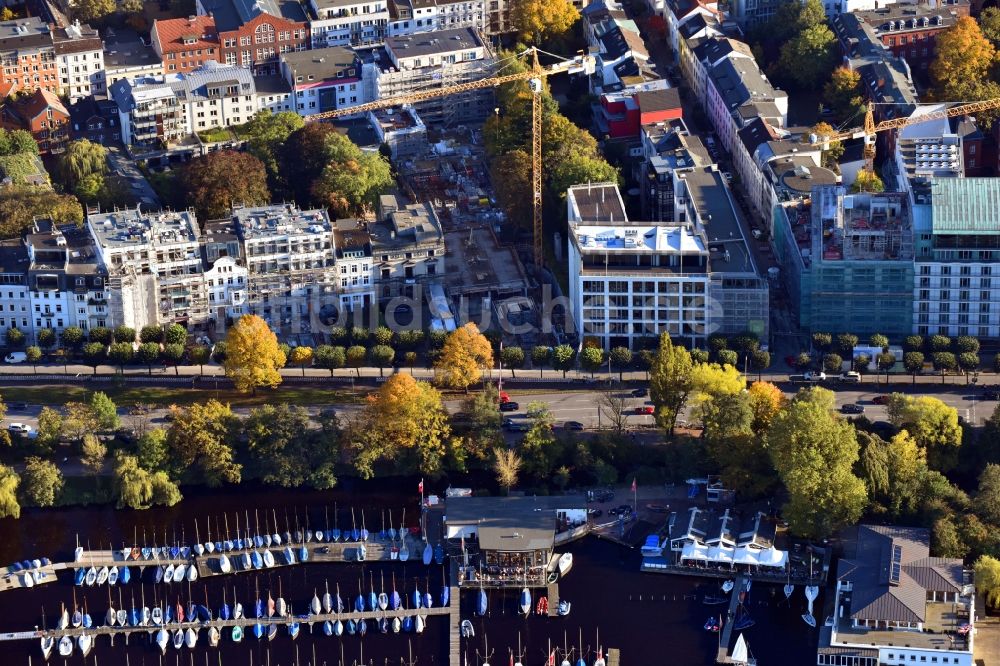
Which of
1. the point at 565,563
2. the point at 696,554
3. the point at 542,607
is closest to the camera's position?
the point at 542,607

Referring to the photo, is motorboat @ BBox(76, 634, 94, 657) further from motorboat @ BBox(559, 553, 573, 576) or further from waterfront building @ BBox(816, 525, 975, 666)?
waterfront building @ BBox(816, 525, 975, 666)

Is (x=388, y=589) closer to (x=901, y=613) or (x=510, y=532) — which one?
(x=510, y=532)

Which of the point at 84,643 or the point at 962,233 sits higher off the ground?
the point at 962,233

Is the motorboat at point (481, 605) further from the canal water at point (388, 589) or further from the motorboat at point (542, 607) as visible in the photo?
the motorboat at point (542, 607)

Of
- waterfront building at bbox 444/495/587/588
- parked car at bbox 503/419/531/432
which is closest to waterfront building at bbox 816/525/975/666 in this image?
waterfront building at bbox 444/495/587/588

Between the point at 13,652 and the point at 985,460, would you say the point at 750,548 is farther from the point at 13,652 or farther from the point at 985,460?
the point at 13,652

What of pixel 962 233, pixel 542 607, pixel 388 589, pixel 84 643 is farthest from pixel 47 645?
pixel 962 233

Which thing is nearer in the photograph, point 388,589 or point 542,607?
point 542,607

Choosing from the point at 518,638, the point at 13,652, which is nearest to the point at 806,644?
the point at 518,638
